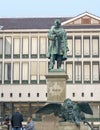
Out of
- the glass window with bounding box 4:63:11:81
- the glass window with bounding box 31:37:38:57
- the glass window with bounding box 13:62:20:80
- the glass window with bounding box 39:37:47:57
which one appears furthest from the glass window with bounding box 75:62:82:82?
the glass window with bounding box 4:63:11:81

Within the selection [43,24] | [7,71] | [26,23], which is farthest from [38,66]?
[26,23]

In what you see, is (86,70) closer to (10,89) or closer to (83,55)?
(83,55)

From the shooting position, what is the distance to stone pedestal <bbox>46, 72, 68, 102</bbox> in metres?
28.8

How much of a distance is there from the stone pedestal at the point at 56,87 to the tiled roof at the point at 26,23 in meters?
50.8

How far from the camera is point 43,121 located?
88.9ft

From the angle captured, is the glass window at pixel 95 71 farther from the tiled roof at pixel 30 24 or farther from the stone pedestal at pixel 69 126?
the stone pedestal at pixel 69 126

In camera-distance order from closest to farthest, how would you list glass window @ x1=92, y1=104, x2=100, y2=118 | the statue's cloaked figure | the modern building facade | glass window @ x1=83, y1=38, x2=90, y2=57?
the statue's cloaked figure < glass window @ x1=92, y1=104, x2=100, y2=118 < the modern building facade < glass window @ x1=83, y1=38, x2=90, y2=57

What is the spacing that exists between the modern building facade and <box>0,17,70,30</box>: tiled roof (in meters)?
0.59

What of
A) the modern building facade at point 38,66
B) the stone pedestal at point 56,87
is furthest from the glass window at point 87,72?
the stone pedestal at point 56,87

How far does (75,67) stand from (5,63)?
986 cm

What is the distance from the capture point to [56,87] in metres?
28.8

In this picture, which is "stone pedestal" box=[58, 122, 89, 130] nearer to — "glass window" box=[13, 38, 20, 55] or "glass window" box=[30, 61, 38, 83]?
"glass window" box=[30, 61, 38, 83]

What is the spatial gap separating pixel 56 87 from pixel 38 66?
163 ft

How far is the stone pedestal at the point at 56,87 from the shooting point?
28797 mm
